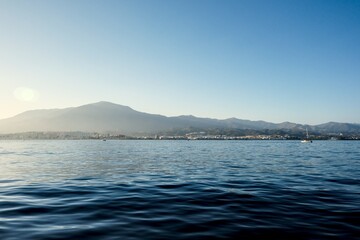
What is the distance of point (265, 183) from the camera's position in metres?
23.9

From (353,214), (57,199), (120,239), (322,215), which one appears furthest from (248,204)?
(57,199)

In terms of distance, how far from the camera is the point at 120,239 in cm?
999

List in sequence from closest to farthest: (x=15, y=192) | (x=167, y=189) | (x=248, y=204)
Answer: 1. (x=248, y=204)
2. (x=15, y=192)
3. (x=167, y=189)

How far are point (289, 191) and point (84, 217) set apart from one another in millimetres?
14154

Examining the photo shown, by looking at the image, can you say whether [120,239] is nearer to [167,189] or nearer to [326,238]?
[326,238]

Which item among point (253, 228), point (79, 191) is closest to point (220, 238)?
point (253, 228)

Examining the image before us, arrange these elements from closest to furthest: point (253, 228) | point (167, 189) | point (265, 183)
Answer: point (253, 228) → point (167, 189) → point (265, 183)

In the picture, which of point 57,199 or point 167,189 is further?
point 167,189

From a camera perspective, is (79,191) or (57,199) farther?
(79,191)

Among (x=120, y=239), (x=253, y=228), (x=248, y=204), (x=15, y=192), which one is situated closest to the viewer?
(x=120, y=239)

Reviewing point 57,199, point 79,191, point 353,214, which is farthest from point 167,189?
point 353,214

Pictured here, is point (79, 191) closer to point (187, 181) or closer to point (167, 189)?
point (167, 189)

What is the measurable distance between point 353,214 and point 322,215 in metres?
1.58

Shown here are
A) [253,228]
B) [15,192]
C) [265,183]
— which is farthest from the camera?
[265,183]
